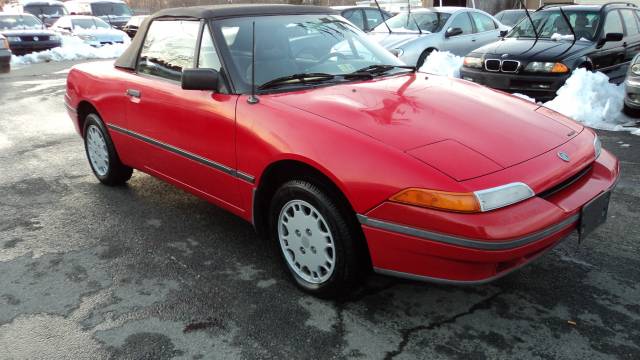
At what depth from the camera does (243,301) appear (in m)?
2.99

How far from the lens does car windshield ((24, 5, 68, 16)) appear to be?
20.5 m

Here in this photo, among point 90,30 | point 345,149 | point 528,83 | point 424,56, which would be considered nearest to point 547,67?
point 528,83

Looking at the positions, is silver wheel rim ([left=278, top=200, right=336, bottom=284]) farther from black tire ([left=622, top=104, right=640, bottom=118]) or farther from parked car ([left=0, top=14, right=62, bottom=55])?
parked car ([left=0, top=14, right=62, bottom=55])

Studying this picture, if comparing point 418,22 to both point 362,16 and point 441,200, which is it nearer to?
point 362,16

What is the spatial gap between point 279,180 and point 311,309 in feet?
2.43

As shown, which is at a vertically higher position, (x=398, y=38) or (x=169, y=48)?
(x=169, y=48)

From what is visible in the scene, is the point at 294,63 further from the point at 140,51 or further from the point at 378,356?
the point at 378,356

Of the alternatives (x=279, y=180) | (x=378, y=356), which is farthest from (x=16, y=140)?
(x=378, y=356)

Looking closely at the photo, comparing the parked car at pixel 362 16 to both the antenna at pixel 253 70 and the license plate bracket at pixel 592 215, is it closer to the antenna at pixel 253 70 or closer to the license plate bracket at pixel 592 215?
the antenna at pixel 253 70

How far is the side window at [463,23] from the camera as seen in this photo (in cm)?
1060

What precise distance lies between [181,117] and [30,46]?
47.6 feet

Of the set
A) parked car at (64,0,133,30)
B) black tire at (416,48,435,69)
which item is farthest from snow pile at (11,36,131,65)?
black tire at (416,48,435,69)

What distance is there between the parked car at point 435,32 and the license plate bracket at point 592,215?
22.7 ft

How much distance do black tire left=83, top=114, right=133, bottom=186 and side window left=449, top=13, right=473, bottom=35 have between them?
25.3 ft
